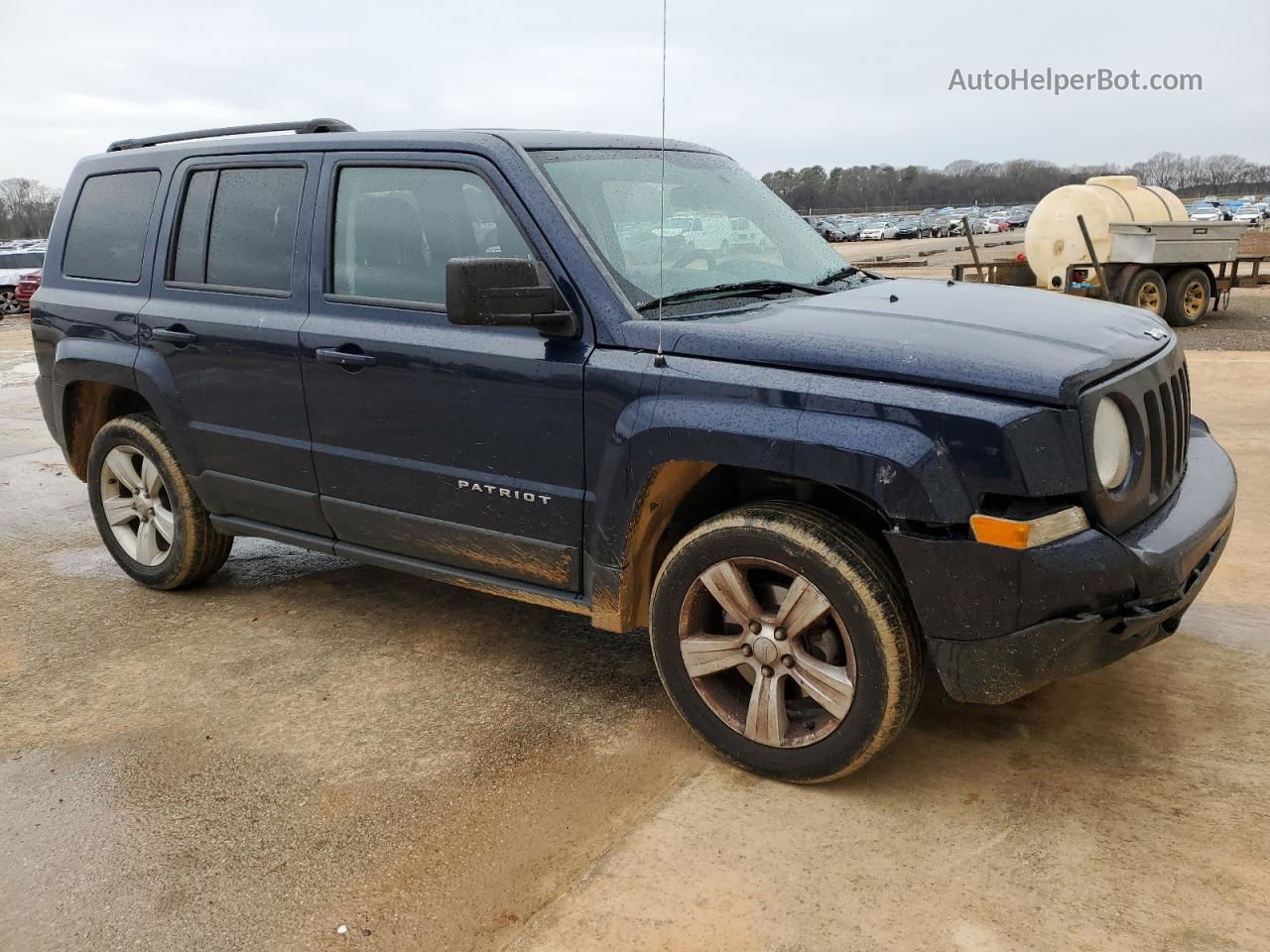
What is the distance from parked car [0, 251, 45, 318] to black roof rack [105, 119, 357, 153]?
21484 mm

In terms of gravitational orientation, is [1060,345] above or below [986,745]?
above

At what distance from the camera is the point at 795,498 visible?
330 centimetres

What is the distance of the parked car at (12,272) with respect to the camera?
24172 millimetres

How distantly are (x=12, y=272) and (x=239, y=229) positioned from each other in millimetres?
23929

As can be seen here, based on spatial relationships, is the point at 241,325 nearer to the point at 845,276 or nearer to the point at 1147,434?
the point at 845,276

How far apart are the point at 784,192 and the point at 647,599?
2318 mm

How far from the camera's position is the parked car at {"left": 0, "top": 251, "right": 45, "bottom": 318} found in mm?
24172

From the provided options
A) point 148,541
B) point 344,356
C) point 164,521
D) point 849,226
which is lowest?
point 148,541

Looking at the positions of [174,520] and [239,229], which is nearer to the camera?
[239,229]

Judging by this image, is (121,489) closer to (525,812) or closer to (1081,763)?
(525,812)

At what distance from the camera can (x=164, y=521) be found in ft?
16.5

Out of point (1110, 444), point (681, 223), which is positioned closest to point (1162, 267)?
point (681, 223)

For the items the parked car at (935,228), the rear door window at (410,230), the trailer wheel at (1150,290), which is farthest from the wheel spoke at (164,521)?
the parked car at (935,228)

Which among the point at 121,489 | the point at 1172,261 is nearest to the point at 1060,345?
the point at 121,489
